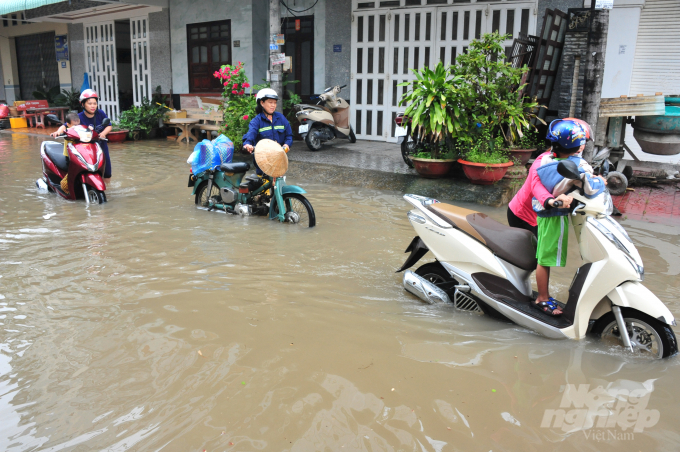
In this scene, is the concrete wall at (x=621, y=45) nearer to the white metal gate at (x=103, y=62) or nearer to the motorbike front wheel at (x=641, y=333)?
the motorbike front wheel at (x=641, y=333)

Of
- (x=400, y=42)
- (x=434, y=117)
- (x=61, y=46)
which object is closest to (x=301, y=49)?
(x=400, y=42)

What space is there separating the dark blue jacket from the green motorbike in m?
0.40

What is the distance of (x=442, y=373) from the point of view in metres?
2.92

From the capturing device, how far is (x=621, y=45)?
859cm

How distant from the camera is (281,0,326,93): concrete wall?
1169 cm

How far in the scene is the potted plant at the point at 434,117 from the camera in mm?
7035

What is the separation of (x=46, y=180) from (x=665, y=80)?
31.3ft

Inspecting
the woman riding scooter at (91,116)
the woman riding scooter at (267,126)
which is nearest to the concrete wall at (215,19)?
the woman riding scooter at (91,116)

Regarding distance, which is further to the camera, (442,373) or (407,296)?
(407,296)

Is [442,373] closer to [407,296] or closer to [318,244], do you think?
[407,296]

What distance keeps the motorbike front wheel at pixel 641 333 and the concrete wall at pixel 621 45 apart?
22.4 feet

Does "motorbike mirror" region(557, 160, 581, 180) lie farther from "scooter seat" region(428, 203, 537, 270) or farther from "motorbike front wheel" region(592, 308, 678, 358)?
"motorbike front wheel" region(592, 308, 678, 358)

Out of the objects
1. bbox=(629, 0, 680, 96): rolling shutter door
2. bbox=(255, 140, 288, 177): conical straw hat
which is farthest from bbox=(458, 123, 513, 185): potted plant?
bbox=(629, 0, 680, 96): rolling shutter door

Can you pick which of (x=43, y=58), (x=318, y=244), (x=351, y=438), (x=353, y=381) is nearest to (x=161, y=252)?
(x=318, y=244)
